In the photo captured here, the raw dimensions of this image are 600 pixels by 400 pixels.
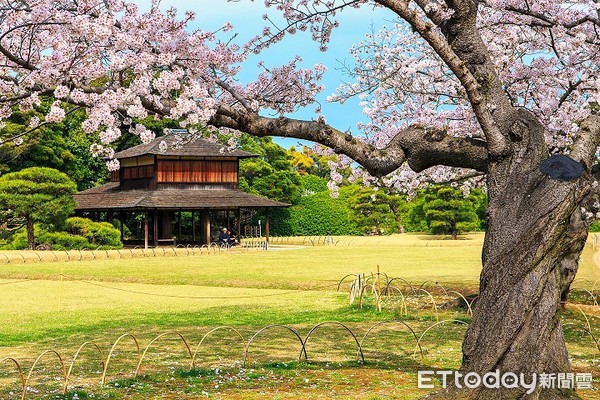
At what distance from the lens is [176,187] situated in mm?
36875

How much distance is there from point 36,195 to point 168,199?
6.52m

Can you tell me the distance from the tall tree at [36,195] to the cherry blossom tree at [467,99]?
23.1 m

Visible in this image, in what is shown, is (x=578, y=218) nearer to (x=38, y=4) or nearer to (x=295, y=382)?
(x=295, y=382)

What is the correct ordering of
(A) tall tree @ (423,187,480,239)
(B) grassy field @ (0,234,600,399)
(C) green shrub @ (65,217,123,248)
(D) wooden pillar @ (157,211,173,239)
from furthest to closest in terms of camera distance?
(A) tall tree @ (423,187,480,239) < (D) wooden pillar @ (157,211,173,239) < (C) green shrub @ (65,217,123,248) < (B) grassy field @ (0,234,600,399)

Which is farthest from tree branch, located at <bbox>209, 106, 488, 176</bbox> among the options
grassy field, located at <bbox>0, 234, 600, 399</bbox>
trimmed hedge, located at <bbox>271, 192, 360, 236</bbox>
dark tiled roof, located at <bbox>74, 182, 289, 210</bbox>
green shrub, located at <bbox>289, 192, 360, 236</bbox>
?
green shrub, located at <bbox>289, 192, 360, 236</bbox>

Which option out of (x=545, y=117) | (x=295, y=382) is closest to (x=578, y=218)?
(x=295, y=382)

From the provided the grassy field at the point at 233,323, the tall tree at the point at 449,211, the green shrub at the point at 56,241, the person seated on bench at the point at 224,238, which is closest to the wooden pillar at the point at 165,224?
the person seated on bench at the point at 224,238

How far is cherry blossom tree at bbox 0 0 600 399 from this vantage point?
6.23 m

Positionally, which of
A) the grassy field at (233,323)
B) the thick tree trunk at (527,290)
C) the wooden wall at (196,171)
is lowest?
the grassy field at (233,323)

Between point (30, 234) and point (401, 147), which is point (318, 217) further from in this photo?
point (401, 147)

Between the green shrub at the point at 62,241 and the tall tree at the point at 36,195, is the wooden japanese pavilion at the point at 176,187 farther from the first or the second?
the tall tree at the point at 36,195

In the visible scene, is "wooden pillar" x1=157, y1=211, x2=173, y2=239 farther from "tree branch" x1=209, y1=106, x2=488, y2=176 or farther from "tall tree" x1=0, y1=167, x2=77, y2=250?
"tree branch" x1=209, y1=106, x2=488, y2=176

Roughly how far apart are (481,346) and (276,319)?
7.24 m

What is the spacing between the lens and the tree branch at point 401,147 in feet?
24.2
